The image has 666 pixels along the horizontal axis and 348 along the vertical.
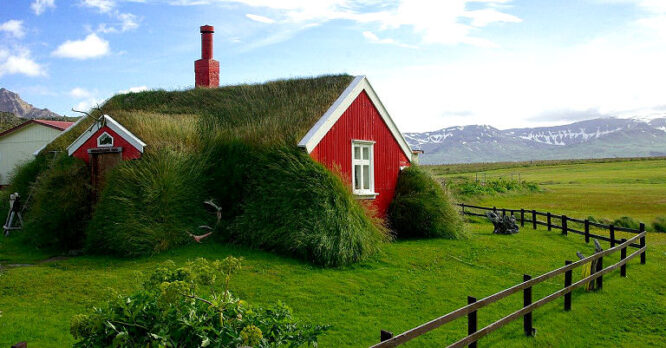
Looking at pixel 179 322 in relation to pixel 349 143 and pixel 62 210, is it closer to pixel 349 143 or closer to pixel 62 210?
pixel 62 210

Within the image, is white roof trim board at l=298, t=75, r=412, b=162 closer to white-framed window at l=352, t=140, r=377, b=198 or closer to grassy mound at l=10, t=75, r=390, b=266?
grassy mound at l=10, t=75, r=390, b=266

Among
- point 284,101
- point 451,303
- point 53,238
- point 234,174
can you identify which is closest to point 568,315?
point 451,303

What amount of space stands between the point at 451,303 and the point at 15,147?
30.4 meters

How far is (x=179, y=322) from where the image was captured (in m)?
4.98

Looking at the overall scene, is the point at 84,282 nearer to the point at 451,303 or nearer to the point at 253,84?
the point at 451,303

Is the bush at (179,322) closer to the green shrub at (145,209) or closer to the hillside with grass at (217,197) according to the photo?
the hillside with grass at (217,197)

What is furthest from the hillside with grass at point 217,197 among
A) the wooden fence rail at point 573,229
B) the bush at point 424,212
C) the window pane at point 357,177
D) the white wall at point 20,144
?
the white wall at point 20,144

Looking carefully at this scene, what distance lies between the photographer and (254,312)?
18.0 ft

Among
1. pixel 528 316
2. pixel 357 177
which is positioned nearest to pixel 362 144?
pixel 357 177

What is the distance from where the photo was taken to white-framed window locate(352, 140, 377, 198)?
17.5 meters

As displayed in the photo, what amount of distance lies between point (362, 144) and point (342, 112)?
1645mm

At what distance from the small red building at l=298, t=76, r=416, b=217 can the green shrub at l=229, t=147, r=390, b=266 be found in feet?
3.71

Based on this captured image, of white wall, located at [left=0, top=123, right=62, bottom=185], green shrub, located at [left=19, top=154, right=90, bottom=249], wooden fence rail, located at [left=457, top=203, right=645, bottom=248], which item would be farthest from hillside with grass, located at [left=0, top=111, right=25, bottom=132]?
wooden fence rail, located at [left=457, top=203, right=645, bottom=248]

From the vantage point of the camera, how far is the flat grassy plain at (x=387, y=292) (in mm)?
8469
